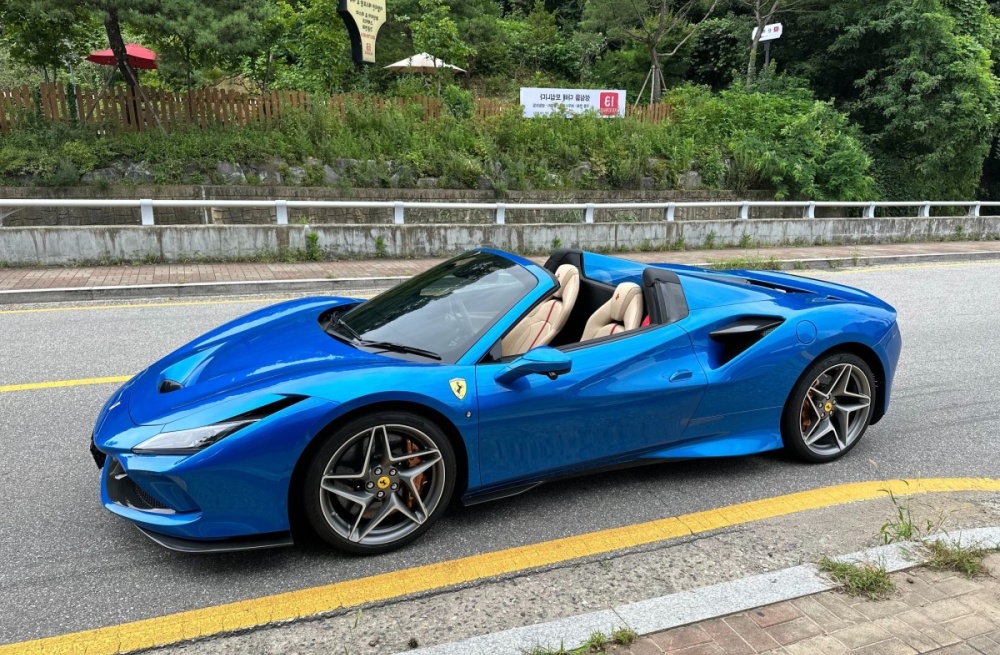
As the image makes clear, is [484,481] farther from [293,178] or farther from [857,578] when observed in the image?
[293,178]

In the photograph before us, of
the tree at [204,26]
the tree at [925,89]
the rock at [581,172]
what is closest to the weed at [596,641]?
the tree at [204,26]

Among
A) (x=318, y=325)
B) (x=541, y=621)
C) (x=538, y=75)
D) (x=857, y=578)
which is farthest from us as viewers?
(x=538, y=75)

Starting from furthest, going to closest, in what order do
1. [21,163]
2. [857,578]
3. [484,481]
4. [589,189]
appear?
[589,189] < [21,163] < [484,481] < [857,578]

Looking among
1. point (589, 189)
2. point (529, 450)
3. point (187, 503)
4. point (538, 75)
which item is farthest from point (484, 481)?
point (538, 75)

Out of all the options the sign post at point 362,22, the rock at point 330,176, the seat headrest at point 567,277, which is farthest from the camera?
the rock at point 330,176

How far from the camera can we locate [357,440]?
2.86 meters

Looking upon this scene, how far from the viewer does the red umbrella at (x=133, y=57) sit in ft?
55.3

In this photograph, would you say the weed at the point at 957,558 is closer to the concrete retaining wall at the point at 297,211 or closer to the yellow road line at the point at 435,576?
the yellow road line at the point at 435,576

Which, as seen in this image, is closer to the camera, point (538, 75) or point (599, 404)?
point (599, 404)

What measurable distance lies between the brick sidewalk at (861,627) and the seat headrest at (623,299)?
5.57 feet

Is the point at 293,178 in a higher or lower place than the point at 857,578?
higher

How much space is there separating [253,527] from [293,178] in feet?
47.6

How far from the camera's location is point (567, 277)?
415 centimetres

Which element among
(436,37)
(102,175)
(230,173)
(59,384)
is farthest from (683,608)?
(436,37)
